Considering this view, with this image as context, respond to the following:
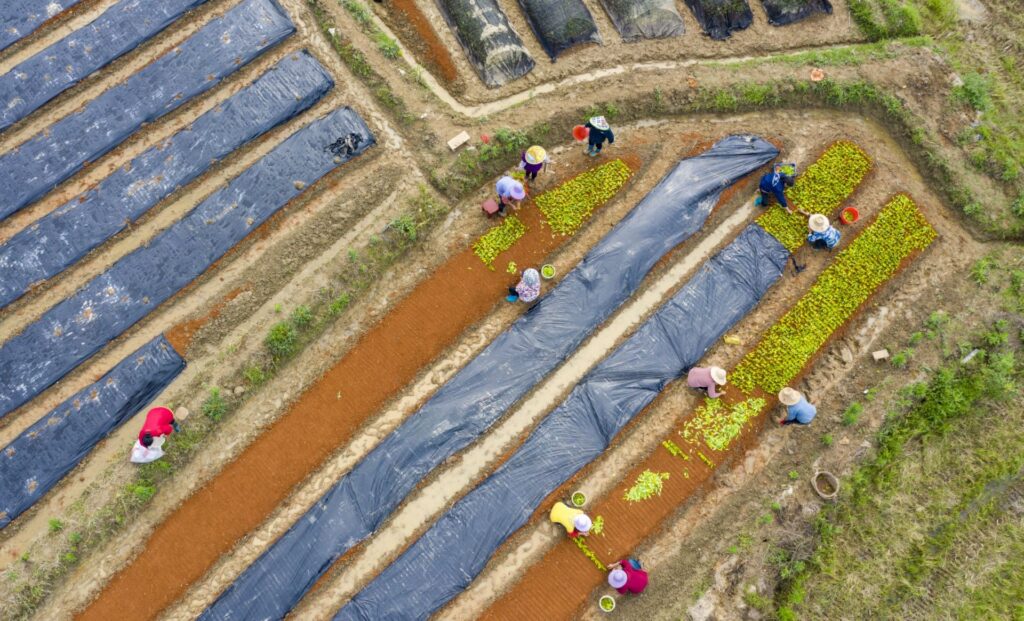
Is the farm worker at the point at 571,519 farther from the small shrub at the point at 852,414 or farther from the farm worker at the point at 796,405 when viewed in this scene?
the small shrub at the point at 852,414

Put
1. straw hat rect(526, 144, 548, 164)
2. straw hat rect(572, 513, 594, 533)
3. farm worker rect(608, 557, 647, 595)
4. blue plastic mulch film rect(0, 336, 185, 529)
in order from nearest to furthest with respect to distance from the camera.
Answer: farm worker rect(608, 557, 647, 595) < straw hat rect(572, 513, 594, 533) < blue plastic mulch film rect(0, 336, 185, 529) < straw hat rect(526, 144, 548, 164)

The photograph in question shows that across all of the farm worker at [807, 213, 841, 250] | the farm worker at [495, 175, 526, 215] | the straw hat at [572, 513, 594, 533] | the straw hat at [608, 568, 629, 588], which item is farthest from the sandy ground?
the farm worker at [807, 213, 841, 250]

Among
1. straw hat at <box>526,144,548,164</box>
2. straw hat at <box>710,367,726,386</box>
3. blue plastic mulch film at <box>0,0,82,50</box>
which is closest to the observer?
straw hat at <box>710,367,726,386</box>

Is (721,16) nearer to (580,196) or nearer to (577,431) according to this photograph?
(580,196)

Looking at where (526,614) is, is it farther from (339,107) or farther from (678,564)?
(339,107)

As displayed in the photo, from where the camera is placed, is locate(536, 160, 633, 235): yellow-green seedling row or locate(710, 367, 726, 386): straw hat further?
locate(536, 160, 633, 235): yellow-green seedling row

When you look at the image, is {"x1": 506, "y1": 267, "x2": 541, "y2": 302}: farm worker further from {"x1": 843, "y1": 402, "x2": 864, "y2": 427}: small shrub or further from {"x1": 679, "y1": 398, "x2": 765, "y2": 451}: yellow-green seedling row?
{"x1": 843, "y1": 402, "x2": 864, "y2": 427}: small shrub
